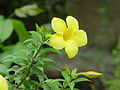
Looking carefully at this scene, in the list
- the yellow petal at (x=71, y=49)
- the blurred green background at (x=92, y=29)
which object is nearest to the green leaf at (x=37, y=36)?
the yellow petal at (x=71, y=49)

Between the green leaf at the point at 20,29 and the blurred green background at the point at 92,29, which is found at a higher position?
the green leaf at the point at 20,29

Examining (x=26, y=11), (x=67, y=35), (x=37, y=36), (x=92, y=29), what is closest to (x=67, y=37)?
(x=67, y=35)

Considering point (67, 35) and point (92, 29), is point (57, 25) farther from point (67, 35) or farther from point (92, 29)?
point (92, 29)

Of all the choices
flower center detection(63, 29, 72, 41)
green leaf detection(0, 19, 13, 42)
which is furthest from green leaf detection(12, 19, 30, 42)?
flower center detection(63, 29, 72, 41)

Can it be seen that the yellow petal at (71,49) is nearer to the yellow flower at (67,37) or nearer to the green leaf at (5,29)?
the yellow flower at (67,37)

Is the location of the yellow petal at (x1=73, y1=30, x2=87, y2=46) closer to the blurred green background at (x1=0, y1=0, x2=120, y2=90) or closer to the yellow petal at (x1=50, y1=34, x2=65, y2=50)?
the yellow petal at (x1=50, y1=34, x2=65, y2=50)

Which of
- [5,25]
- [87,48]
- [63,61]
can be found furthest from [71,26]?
[87,48]
